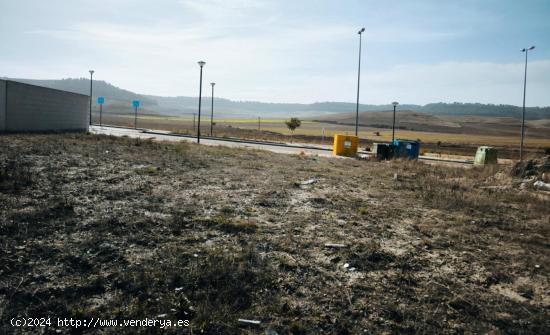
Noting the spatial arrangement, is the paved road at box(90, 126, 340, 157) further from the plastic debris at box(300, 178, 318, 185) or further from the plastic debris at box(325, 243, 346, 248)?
the plastic debris at box(325, 243, 346, 248)

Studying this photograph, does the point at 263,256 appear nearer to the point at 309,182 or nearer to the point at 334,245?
the point at 334,245

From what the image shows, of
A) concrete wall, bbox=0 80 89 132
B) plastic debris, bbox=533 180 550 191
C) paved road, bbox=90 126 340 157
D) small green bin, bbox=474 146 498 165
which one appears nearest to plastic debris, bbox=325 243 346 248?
plastic debris, bbox=533 180 550 191

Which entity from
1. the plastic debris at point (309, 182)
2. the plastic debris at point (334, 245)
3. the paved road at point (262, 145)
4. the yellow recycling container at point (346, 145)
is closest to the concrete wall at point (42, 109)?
the paved road at point (262, 145)

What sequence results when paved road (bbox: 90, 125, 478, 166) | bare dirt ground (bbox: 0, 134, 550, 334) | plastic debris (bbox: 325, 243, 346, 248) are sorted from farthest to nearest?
1. paved road (bbox: 90, 125, 478, 166)
2. plastic debris (bbox: 325, 243, 346, 248)
3. bare dirt ground (bbox: 0, 134, 550, 334)

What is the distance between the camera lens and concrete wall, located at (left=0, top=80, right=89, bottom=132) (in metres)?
21.7

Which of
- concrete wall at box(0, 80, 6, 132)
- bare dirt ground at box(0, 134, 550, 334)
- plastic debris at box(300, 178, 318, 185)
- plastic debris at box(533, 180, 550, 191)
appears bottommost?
bare dirt ground at box(0, 134, 550, 334)

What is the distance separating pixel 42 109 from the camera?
24.5 meters

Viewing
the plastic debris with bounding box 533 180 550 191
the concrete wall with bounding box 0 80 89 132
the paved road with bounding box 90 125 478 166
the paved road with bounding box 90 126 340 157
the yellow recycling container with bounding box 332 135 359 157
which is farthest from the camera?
the paved road with bounding box 90 126 340 157

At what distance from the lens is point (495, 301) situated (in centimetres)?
484

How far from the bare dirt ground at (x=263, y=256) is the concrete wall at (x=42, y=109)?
12.8m

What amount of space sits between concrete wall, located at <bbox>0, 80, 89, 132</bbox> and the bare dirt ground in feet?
41.9

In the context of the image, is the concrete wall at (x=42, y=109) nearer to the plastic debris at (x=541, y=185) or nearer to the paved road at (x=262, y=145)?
the paved road at (x=262, y=145)

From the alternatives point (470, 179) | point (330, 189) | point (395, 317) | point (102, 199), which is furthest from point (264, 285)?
point (470, 179)

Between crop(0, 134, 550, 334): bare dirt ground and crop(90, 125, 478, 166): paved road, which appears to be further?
crop(90, 125, 478, 166): paved road
